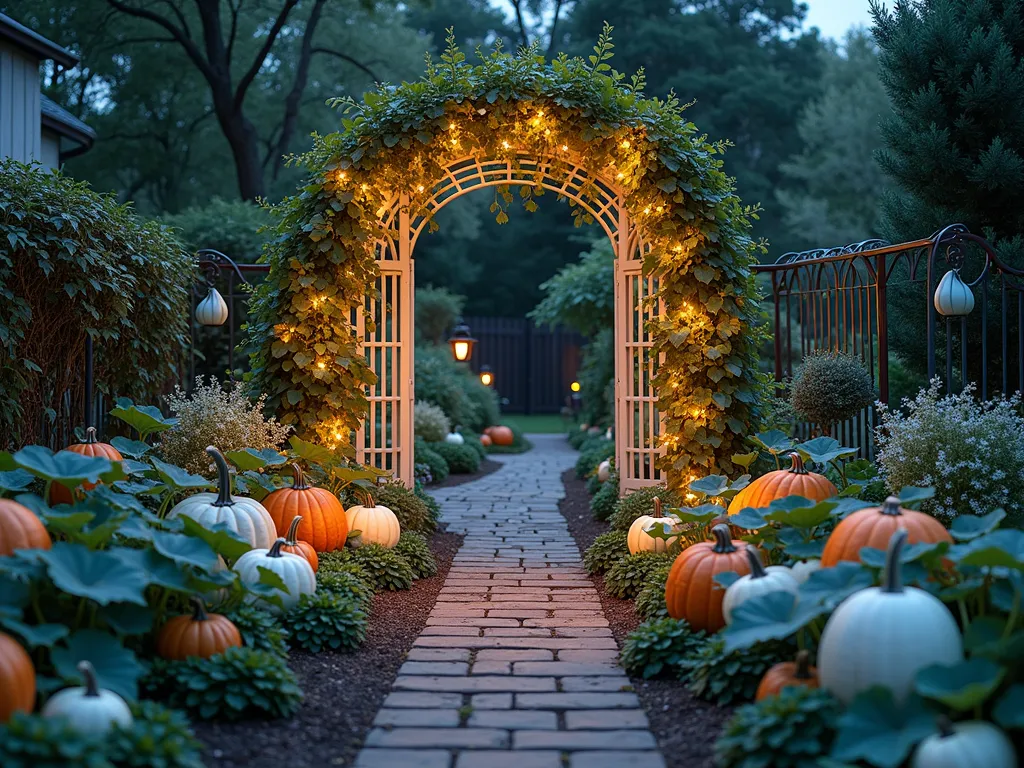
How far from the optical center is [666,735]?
311 centimetres

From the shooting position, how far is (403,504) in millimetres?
6512

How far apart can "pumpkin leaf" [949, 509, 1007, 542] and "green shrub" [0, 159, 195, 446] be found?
14.9 feet

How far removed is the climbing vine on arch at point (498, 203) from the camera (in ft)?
19.5

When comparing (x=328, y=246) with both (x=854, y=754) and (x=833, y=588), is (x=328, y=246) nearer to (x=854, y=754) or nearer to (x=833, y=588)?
(x=833, y=588)

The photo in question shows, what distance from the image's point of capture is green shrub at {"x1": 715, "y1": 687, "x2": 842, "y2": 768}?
2582 millimetres

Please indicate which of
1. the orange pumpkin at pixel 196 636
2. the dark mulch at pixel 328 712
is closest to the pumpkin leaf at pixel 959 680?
the dark mulch at pixel 328 712

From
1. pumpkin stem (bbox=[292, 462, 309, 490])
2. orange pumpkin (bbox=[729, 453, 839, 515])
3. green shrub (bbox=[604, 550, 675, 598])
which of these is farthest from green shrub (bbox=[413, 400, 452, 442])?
orange pumpkin (bbox=[729, 453, 839, 515])

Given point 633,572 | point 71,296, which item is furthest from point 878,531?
point 71,296

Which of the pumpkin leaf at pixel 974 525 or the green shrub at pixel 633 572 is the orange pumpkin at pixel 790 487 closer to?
the green shrub at pixel 633 572

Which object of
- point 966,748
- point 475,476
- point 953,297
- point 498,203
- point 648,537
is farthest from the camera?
point 475,476

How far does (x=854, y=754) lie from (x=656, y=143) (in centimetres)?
431

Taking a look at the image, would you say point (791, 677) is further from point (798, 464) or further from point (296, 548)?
point (296, 548)

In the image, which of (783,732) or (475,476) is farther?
(475,476)

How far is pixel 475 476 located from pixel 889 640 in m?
8.96
